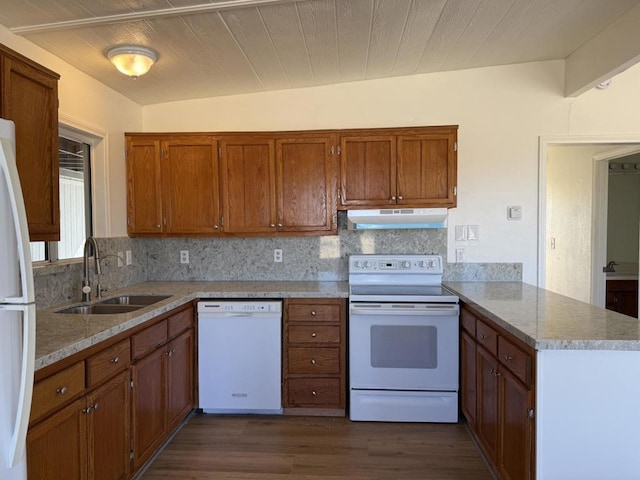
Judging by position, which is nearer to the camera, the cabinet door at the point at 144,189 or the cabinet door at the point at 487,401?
the cabinet door at the point at 487,401

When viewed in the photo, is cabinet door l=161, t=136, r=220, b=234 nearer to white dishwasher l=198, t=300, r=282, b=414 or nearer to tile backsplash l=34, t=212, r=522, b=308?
tile backsplash l=34, t=212, r=522, b=308

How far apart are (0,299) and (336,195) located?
7.32 feet

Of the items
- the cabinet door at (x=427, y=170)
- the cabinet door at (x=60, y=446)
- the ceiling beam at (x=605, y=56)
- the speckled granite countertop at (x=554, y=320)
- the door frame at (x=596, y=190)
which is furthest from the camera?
the door frame at (x=596, y=190)

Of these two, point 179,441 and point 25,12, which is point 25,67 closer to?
point 25,12

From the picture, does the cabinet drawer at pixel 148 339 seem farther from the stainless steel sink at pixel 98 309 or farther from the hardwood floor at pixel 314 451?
the hardwood floor at pixel 314 451

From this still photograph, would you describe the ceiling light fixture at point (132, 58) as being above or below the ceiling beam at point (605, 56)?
below

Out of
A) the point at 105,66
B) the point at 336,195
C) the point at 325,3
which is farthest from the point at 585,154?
the point at 105,66

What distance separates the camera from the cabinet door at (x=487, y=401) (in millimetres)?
2076

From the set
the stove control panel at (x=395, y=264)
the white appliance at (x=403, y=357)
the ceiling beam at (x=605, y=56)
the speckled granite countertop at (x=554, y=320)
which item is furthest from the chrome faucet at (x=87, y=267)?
the ceiling beam at (x=605, y=56)

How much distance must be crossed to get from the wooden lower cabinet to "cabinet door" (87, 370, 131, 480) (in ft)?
6.02

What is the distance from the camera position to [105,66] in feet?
8.43

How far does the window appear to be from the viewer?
262 cm

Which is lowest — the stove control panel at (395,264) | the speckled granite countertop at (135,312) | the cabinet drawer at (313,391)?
the cabinet drawer at (313,391)

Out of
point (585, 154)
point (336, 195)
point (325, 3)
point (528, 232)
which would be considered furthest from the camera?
point (585, 154)
